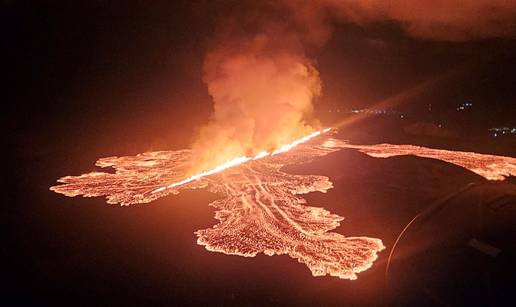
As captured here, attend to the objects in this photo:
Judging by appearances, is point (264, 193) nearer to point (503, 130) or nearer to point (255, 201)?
point (255, 201)

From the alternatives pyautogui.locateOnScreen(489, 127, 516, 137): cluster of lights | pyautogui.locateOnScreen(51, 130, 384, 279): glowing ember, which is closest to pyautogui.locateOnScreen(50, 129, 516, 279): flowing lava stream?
pyautogui.locateOnScreen(51, 130, 384, 279): glowing ember

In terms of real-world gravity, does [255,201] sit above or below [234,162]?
below

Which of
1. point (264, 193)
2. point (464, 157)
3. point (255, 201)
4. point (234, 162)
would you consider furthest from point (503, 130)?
point (255, 201)

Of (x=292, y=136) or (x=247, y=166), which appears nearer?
(x=247, y=166)

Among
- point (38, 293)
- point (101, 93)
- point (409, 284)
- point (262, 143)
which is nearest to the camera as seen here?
point (409, 284)

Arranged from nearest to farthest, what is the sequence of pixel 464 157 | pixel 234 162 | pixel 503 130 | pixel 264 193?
pixel 264 193
pixel 234 162
pixel 464 157
pixel 503 130

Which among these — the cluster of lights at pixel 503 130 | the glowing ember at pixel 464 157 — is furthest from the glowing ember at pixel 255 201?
the cluster of lights at pixel 503 130

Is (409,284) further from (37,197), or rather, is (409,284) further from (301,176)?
(37,197)

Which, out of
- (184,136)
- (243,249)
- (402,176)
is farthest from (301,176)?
(184,136)
